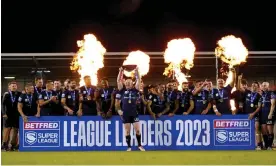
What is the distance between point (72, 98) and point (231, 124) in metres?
4.94

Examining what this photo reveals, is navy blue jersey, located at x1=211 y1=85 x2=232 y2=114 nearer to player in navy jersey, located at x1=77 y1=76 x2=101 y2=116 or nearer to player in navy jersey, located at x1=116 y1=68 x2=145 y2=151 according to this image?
player in navy jersey, located at x1=116 y1=68 x2=145 y2=151

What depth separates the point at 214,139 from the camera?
688 inches

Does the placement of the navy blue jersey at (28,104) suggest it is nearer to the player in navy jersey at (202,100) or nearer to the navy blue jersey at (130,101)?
the navy blue jersey at (130,101)

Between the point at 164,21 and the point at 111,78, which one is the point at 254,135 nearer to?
the point at 111,78

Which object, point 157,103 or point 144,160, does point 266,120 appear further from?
point 144,160

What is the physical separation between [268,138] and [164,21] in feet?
79.7

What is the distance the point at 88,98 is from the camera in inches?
700

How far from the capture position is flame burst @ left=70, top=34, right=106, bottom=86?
29447 mm

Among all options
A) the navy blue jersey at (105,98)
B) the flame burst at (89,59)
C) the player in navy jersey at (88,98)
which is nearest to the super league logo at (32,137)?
the player in navy jersey at (88,98)

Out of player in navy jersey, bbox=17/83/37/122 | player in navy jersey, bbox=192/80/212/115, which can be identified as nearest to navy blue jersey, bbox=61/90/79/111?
player in navy jersey, bbox=17/83/37/122

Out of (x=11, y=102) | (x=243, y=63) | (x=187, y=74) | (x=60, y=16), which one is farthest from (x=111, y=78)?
(x=60, y=16)

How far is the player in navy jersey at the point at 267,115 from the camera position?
58.7ft

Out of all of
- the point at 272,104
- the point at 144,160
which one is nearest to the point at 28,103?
the point at 144,160

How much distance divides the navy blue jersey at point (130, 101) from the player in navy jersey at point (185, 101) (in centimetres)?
205
